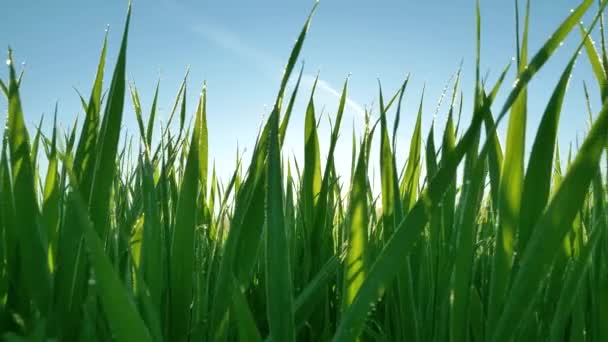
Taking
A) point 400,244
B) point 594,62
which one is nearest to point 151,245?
point 400,244

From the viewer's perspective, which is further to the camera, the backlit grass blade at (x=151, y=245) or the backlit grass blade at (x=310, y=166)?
the backlit grass blade at (x=310, y=166)

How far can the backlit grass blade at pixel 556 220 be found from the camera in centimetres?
32

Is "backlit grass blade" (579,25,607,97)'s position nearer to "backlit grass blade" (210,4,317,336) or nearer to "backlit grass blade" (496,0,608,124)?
"backlit grass blade" (496,0,608,124)

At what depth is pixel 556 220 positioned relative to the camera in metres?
0.32

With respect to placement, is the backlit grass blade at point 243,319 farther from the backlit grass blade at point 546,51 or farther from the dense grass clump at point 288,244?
the backlit grass blade at point 546,51

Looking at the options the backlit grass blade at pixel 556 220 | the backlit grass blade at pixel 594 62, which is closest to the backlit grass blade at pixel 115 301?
the backlit grass blade at pixel 556 220

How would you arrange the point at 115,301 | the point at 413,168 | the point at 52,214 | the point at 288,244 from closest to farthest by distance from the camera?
the point at 115,301
the point at 288,244
the point at 52,214
the point at 413,168

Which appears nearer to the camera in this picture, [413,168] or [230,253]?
[230,253]

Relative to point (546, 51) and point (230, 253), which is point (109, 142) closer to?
point (230, 253)

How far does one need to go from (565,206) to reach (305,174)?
0.47m

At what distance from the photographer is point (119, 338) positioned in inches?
12.2

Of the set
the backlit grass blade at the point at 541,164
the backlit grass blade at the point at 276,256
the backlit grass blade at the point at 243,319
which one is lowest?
the backlit grass blade at the point at 243,319

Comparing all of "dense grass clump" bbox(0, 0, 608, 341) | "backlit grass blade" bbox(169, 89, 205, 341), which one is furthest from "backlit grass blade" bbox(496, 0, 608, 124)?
"backlit grass blade" bbox(169, 89, 205, 341)

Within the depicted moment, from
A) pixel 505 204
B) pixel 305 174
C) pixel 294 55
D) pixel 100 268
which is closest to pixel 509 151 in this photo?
pixel 505 204
